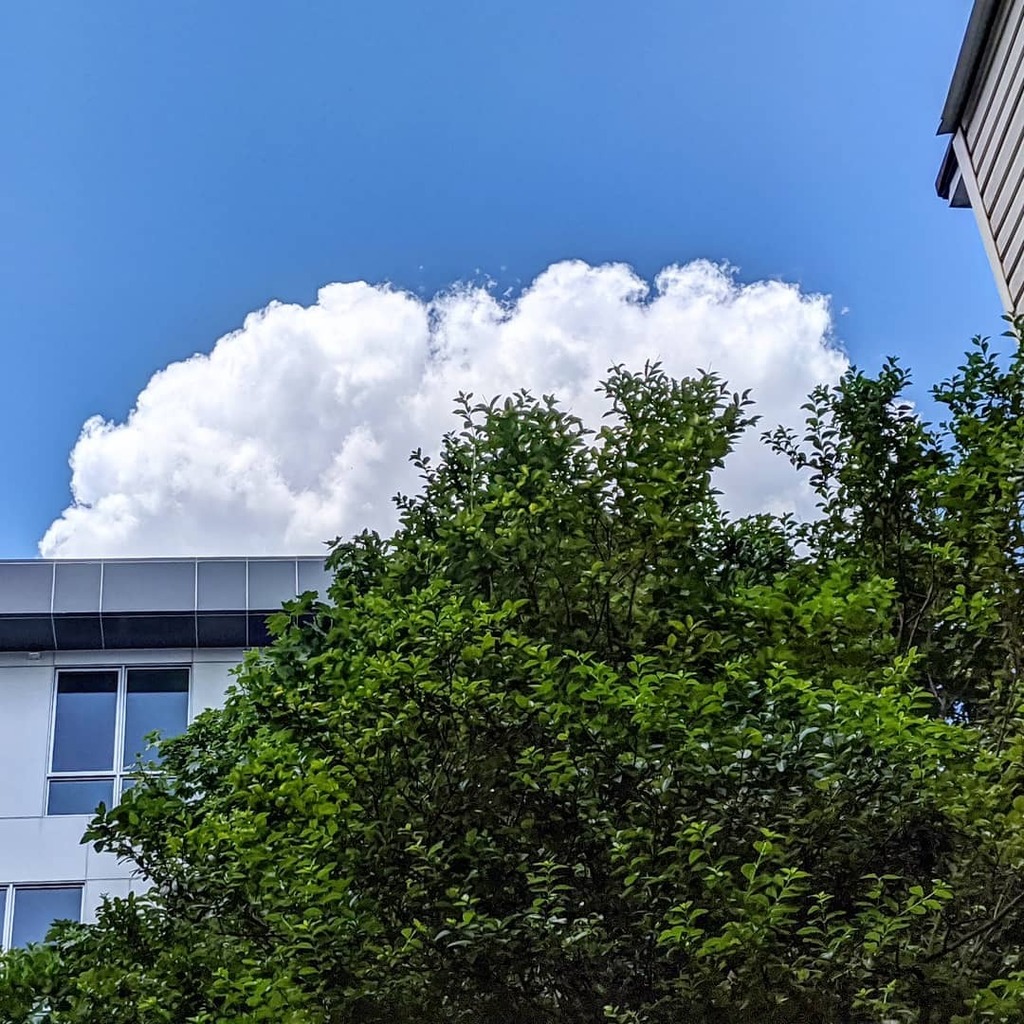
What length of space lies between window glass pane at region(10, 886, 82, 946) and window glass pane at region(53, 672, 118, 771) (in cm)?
142

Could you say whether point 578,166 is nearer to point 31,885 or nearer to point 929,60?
point 929,60

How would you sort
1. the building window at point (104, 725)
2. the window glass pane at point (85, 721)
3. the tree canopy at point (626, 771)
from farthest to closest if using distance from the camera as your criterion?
the window glass pane at point (85, 721) < the building window at point (104, 725) < the tree canopy at point (626, 771)

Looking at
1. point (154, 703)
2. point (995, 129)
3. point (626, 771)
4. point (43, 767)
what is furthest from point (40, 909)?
point (995, 129)

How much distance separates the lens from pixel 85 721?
15.4 metres

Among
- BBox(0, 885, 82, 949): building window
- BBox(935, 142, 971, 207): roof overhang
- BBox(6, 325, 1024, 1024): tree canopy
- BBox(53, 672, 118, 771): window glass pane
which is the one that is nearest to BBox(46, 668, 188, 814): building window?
BBox(53, 672, 118, 771): window glass pane

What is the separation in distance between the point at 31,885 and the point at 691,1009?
1076cm

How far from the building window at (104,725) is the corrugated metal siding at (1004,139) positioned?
1115cm

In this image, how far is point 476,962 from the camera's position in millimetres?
5902

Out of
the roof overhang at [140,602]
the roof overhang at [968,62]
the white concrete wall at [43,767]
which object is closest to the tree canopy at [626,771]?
the roof overhang at [968,62]

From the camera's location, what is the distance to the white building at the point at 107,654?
1498cm

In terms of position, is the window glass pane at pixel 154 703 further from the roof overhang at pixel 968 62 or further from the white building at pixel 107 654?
the roof overhang at pixel 968 62

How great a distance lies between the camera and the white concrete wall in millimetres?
14359

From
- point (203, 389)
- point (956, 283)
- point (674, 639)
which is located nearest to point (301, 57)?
point (203, 389)

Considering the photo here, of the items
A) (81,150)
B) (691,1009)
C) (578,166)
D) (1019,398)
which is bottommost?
(691,1009)
